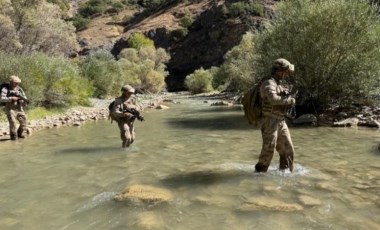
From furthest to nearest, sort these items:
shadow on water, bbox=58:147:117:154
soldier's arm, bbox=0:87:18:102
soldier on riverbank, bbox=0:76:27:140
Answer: soldier on riverbank, bbox=0:76:27:140, soldier's arm, bbox=0:87:18:102, shadow on water, bbox=58:147:117:154

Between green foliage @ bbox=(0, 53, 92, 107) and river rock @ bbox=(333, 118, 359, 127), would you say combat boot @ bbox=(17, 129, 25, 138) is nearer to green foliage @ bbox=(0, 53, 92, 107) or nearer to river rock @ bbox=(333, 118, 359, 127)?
A: green foliage @ bbox=(0, 53, 92, 107)

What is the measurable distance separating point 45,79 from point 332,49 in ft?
48.1

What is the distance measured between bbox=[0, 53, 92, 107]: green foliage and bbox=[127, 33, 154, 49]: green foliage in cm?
5589

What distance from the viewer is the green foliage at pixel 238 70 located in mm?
30709

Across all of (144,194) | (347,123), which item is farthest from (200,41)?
(144,194)

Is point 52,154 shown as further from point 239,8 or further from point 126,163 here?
point 239,8

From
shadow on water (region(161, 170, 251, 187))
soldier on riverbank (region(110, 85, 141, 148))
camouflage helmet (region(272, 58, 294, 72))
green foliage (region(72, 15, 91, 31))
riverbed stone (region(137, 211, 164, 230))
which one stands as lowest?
riverbed stone (region(137, 211, 164, 230))

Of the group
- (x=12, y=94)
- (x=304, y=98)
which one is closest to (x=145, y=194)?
(x=12, y=94)

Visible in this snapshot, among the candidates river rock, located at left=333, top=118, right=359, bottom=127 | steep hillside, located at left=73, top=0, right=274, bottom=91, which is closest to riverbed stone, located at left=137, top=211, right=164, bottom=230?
river rock, located at left=333, top=118, right=359, bottom=127

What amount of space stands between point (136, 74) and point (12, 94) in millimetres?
37651

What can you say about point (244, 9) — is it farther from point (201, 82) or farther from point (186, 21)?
point (201, 82)

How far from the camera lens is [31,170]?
402 inches

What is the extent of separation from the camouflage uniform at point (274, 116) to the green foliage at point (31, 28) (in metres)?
24.3

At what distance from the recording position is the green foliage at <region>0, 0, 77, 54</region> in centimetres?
2886
